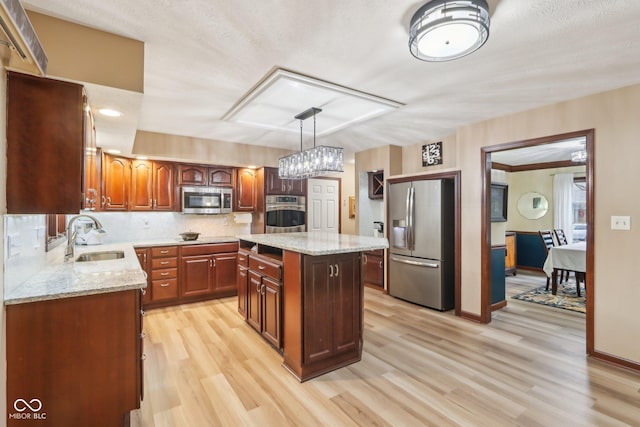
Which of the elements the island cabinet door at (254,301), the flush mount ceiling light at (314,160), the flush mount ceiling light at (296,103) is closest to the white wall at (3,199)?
the flush mount ceiling light at (296,103)

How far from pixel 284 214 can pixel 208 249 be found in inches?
53.4

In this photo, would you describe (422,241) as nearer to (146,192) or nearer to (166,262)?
(166,262)

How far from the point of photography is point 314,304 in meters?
2.44

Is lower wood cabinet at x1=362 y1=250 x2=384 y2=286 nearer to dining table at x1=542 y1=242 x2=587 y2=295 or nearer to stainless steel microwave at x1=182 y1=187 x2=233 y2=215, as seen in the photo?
stainless steel microwave at x1=182 y1=187 x2=233 y2=215

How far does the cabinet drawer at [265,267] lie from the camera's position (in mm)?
2685

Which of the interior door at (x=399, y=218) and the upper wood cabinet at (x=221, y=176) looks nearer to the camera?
the interior door at (x=399, y=218)

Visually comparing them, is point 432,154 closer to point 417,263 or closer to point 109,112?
point 417,263

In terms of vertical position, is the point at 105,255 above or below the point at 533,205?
below

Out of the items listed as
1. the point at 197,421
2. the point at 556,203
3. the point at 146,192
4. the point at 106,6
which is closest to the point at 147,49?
the point at 106,6

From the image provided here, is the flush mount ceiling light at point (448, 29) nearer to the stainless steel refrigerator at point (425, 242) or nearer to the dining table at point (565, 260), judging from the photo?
the stainless steel refrigerator at point (425, 242)

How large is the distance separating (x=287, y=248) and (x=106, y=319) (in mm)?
1266

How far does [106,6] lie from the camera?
162 cm

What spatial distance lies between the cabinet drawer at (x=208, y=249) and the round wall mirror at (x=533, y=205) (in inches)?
242

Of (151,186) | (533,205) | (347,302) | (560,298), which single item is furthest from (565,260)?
(151,186)
